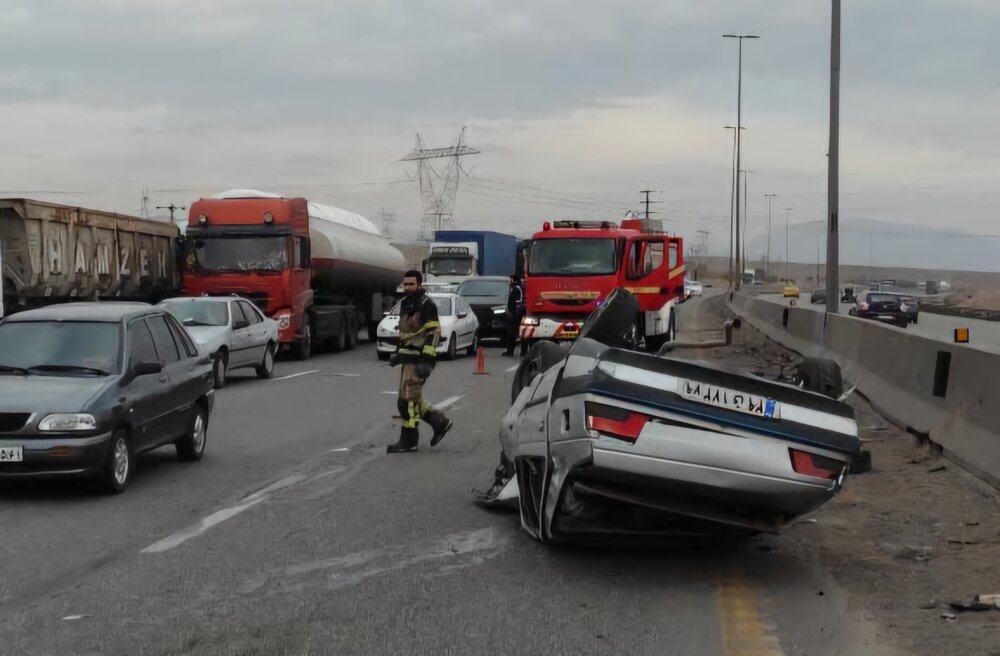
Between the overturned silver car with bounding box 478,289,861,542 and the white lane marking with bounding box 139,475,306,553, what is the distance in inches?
100

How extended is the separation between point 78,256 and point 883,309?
3194 cm

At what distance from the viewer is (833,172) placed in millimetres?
22844

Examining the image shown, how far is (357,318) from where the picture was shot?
112 feet

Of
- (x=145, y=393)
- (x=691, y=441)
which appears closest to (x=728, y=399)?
(x=691, y=441)

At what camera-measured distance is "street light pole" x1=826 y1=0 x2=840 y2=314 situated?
2216 centimetres

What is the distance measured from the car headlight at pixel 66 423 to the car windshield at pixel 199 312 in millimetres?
11789

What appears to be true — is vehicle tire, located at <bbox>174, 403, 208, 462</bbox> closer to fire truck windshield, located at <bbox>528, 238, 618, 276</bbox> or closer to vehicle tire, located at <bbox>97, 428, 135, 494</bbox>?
vehicle tire, located at <bbox>97, 428, 135, 494</bbox>

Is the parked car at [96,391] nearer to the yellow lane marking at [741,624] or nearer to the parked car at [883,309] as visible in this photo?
the yellow lane marking at [741,624]

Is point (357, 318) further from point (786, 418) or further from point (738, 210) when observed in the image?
point (738, 210)

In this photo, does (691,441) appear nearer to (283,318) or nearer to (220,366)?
(220,366)

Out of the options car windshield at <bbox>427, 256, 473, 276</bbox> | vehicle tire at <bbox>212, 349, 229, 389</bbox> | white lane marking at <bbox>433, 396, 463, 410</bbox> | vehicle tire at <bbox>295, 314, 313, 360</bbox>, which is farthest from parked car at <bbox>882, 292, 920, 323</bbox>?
vehicle tire at <bbox>212, 349, 229, 389</bbox>

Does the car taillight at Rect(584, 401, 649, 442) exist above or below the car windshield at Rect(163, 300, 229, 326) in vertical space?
above

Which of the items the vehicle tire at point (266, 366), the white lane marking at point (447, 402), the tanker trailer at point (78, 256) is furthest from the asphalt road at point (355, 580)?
the tanker trailer at point (78, 256)

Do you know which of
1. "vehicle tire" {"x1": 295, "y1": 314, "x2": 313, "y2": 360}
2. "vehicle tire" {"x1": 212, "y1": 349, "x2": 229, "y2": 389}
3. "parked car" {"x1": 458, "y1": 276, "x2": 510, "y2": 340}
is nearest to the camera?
"vehicle tire" {"x1": 212, "y1": 349, "x2": 229, "y2": 389}
